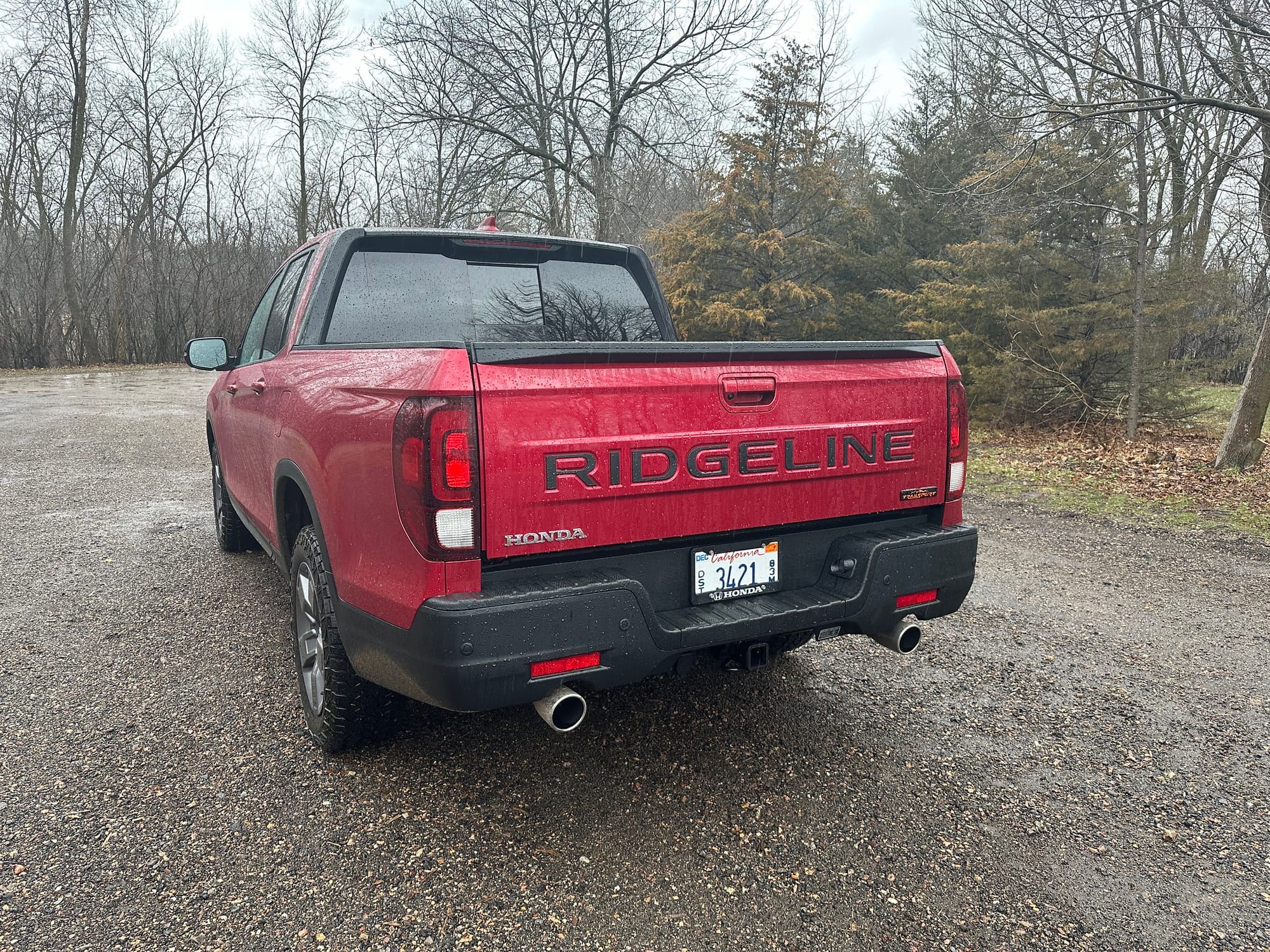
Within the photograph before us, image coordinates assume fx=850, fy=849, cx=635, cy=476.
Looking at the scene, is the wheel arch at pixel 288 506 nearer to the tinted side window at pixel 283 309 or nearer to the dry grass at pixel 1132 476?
the tinted side window at pixel 283 309

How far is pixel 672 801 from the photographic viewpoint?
2.78 m

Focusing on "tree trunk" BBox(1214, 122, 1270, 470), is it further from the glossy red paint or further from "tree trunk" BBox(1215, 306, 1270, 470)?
the glossy red paint

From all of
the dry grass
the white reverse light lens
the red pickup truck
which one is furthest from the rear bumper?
the dry grass

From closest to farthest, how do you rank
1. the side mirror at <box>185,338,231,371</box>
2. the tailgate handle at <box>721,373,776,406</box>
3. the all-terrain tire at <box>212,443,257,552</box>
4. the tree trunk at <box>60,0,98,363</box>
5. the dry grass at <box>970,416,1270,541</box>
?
the tailgate handle at <box>721,373,776,406</box> < the side mirror at <box>185,338,231,371</box> < the all-terrain tire at <box>212,443,257,552</box> < the dry grass at <box>970,416,1270,541</box> < the tree trunk at <box>60,0,98,363</box>

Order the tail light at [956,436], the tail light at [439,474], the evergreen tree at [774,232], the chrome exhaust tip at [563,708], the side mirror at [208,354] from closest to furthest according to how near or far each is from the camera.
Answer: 1. the tail light at [439,474]
2. the chrome exhaust tip at [563,708]
3. the tail light at [956,436]
4. the side mirror at [208,354]
5. the evergreen tree at [774,232]

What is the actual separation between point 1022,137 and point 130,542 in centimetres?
1131

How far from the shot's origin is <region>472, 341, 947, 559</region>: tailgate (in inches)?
Answer: 90.3

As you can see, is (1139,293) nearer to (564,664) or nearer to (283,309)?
(283,309)

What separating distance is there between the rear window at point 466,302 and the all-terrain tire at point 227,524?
2.60m

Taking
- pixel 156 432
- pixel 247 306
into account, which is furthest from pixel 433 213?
pixel 156 432

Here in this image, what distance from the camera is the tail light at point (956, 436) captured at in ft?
10.1

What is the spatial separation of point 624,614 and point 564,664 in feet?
0.70

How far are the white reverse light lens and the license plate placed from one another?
73 cm

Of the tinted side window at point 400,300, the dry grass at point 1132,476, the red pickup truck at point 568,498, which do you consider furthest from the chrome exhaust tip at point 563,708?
the dry grass at point 1132,476
